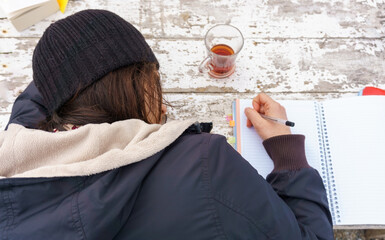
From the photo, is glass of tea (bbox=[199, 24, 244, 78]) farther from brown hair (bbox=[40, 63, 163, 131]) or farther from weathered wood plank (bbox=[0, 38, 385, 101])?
brown hair (bbox=[40, 63, 163, 131])

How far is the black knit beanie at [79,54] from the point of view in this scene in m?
0.60

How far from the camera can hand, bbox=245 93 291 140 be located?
0.87m

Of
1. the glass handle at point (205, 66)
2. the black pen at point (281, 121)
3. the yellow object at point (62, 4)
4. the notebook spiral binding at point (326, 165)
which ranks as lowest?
the notebook spiral binding at point (326, 165)

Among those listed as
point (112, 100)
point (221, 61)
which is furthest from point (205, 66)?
point (112, 100)

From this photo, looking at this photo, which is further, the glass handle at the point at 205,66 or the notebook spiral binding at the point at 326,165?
the glass handle at the point at 205,66

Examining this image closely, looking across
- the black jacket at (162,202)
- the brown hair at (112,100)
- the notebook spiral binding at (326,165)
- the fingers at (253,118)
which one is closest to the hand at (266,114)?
the fingers at (253,118)

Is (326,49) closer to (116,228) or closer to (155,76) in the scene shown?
(155,76)

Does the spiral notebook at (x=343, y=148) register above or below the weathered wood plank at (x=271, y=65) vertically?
below

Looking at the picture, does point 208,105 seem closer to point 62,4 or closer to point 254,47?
point 254,47

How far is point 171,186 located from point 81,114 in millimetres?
243

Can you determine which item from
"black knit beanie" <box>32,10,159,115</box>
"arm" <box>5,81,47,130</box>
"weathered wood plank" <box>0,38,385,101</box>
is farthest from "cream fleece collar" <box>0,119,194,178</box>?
"weathered wood plank" <box>0,38,385,101</box>

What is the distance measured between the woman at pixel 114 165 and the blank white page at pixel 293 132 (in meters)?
0.21

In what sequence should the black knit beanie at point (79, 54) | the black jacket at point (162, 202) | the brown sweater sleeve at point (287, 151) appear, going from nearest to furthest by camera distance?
1. the black jacket at point (162, 202)
2. the black knit beanie at point (79, 54)
3. the brown sweater sleeve at point (287, 151)

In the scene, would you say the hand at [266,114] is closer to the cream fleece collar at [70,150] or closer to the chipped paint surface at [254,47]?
the chipped paint surface at [254,47]
